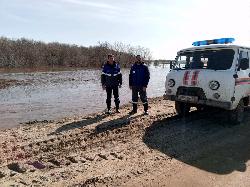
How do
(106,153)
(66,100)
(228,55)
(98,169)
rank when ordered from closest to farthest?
(98,169)
(106,153)
(228,55)
(66,100)

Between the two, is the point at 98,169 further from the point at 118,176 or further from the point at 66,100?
the point at 66,100

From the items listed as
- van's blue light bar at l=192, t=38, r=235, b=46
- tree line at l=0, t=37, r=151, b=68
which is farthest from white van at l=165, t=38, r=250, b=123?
tree line at l=0, t=37, r=151, b=68

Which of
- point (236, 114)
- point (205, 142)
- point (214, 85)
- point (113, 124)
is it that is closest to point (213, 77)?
point (214, 85)

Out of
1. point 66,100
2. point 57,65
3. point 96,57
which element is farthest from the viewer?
point 96,57

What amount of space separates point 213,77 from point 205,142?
1827 mm

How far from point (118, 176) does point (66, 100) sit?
12106mm

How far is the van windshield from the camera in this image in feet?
29.2

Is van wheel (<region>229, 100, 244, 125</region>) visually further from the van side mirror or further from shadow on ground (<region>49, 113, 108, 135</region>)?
shadow on ground (<region>49, 113, 108, 135</region>)

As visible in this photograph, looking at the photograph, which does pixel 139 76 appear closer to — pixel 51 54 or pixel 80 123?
pixel 80 123

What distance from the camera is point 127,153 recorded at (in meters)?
6.82

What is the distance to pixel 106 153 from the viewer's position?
22.1 feet

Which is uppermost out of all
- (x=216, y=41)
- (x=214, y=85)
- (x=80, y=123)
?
(x=216, y=41)

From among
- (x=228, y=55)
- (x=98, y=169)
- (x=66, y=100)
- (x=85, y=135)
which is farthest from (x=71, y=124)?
(x=66, y=100)

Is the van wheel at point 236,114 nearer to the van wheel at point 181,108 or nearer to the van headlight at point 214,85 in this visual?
the van headlight at point 214,85
